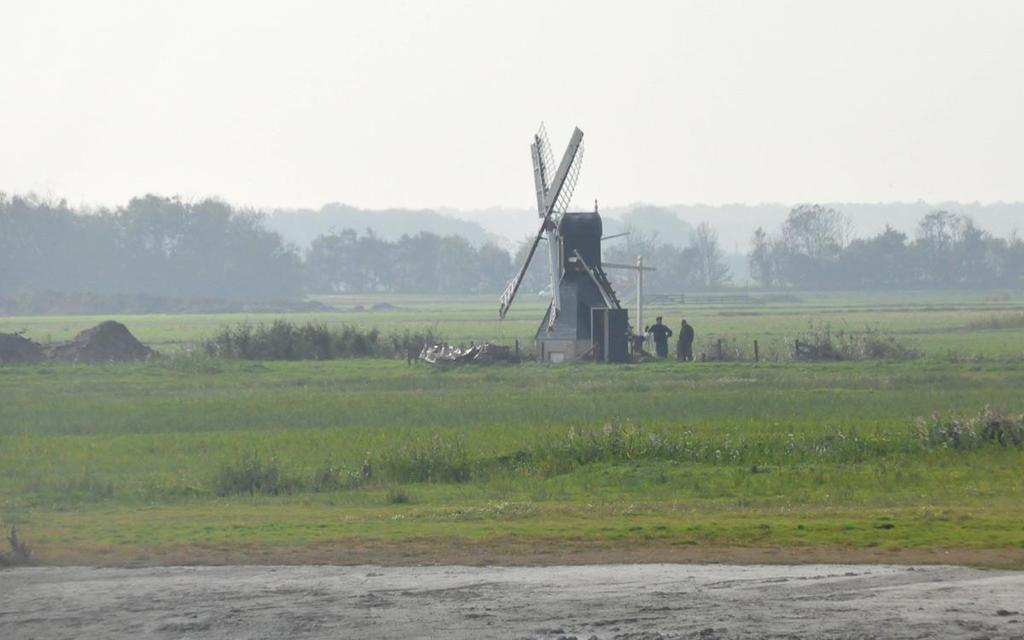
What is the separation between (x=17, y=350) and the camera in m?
66.0

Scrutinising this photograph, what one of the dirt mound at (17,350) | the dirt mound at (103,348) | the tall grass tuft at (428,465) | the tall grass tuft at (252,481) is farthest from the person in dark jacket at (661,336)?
the tall grass tuft at (252,481)

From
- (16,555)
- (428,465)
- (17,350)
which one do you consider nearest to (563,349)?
(17,350)

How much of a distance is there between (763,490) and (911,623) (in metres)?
9.73

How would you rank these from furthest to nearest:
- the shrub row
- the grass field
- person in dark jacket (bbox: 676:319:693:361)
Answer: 1. the shrub row
2. person in dark jacket (bbox: 676:319:693:361)
3. the grass field

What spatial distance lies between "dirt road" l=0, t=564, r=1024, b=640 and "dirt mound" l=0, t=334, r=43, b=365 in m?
48.0

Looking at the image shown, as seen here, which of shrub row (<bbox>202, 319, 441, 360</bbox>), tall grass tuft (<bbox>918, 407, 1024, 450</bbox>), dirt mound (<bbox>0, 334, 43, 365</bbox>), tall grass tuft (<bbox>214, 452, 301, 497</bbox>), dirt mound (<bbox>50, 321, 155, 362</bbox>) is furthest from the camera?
shrub row (<bbox>202, 319, 441, 360</bbox>)

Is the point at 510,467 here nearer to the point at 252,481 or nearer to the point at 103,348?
the point at 252,481

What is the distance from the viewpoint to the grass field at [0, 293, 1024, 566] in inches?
814

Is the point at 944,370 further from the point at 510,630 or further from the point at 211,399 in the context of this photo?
the point at 510,630

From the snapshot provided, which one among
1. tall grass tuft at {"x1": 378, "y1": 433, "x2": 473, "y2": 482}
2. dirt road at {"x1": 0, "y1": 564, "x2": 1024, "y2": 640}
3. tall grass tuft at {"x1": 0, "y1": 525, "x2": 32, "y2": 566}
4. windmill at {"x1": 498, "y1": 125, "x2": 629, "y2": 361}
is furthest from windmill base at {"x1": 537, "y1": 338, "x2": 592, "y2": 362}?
dirt road at {"x1": 0, "y1": 564, "x2": 1024, "y2": 640}

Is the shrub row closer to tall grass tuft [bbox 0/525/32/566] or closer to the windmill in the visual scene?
the windmill

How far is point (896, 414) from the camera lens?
36.8 m

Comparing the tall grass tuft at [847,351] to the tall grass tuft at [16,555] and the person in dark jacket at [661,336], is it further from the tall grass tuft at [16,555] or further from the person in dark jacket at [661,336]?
the tall grass tuft at [16,555]

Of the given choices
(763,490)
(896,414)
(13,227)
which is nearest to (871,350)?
(896,414)
